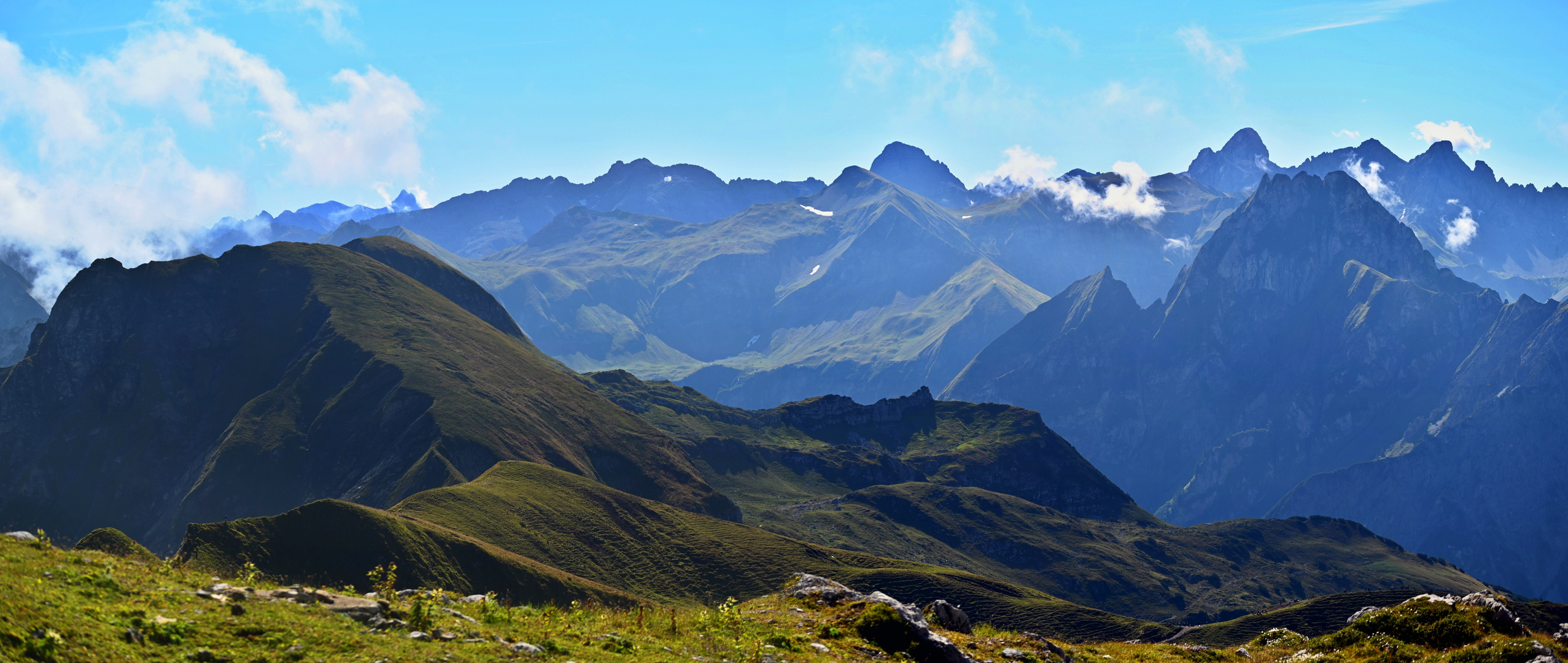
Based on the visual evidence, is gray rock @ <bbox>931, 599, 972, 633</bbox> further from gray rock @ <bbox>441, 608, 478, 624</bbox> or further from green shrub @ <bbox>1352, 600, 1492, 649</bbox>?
gray rock @ <bbox>441, 608, 478, 624</bbox>

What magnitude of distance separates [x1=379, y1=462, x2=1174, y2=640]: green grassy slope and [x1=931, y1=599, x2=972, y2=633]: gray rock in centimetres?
11368

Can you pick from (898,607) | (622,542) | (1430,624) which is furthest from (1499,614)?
(622,542)

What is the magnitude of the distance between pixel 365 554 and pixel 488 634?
8502 centimetres

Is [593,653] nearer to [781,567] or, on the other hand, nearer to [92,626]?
[92,626]

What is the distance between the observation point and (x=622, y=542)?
570 feet

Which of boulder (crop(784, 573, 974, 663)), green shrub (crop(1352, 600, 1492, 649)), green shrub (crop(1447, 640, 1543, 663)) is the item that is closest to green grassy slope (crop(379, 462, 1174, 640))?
boulder (crop(784, 573, 974, 663))

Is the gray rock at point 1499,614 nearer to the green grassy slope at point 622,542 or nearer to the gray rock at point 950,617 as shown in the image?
the gray rock at point 950,617

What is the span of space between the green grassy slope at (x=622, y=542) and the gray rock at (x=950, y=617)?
373 feet

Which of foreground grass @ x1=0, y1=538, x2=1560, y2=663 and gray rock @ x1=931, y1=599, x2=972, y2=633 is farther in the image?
gray rock @ x1=931, y1=599, x2=972, y2=633

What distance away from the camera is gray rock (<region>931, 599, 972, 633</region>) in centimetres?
4088

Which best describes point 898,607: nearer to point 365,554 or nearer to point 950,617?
point 950,617

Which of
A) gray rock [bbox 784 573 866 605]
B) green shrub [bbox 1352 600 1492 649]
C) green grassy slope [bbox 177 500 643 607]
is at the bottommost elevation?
green grassy slope [bbox 177 500 643 607]

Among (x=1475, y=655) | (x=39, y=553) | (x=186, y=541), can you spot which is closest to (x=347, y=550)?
(x=186, y=541)

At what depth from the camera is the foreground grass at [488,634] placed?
2141 cm
